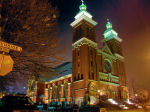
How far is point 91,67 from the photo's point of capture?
121 feet

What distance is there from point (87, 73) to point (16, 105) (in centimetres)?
2786

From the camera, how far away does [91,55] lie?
126ft

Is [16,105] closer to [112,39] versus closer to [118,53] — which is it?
[118,53]

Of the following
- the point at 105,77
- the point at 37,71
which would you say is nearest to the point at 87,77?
the point at 105,77

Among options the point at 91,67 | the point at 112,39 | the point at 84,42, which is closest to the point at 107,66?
the point at 91,67

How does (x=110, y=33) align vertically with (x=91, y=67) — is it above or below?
above

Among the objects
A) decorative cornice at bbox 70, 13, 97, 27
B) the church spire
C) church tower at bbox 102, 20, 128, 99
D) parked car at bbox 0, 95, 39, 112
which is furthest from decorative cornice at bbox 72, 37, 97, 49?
parked car at bbox 0, 95, 39, 112

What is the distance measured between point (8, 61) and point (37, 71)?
15.9 feet

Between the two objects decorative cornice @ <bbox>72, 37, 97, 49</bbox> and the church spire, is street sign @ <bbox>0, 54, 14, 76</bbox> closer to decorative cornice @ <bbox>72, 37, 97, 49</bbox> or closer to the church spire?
decorative cornice @ <bbox>72, 37, 97, 49</bbox>

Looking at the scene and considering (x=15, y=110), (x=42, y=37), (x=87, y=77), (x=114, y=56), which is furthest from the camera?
(x=114, y=56)

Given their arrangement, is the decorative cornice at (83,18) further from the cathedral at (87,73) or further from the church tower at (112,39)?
the church tower at (112,39)

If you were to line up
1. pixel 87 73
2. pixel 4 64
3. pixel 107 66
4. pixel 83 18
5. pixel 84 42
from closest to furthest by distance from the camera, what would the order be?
pixel 4 64 → pixel 87 73 → pixel 84 42 → pixel 83 18 → pixel 107 66

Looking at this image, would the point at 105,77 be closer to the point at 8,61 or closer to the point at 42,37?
the point at 42,37

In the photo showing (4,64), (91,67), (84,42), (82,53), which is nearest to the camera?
(4,64)
